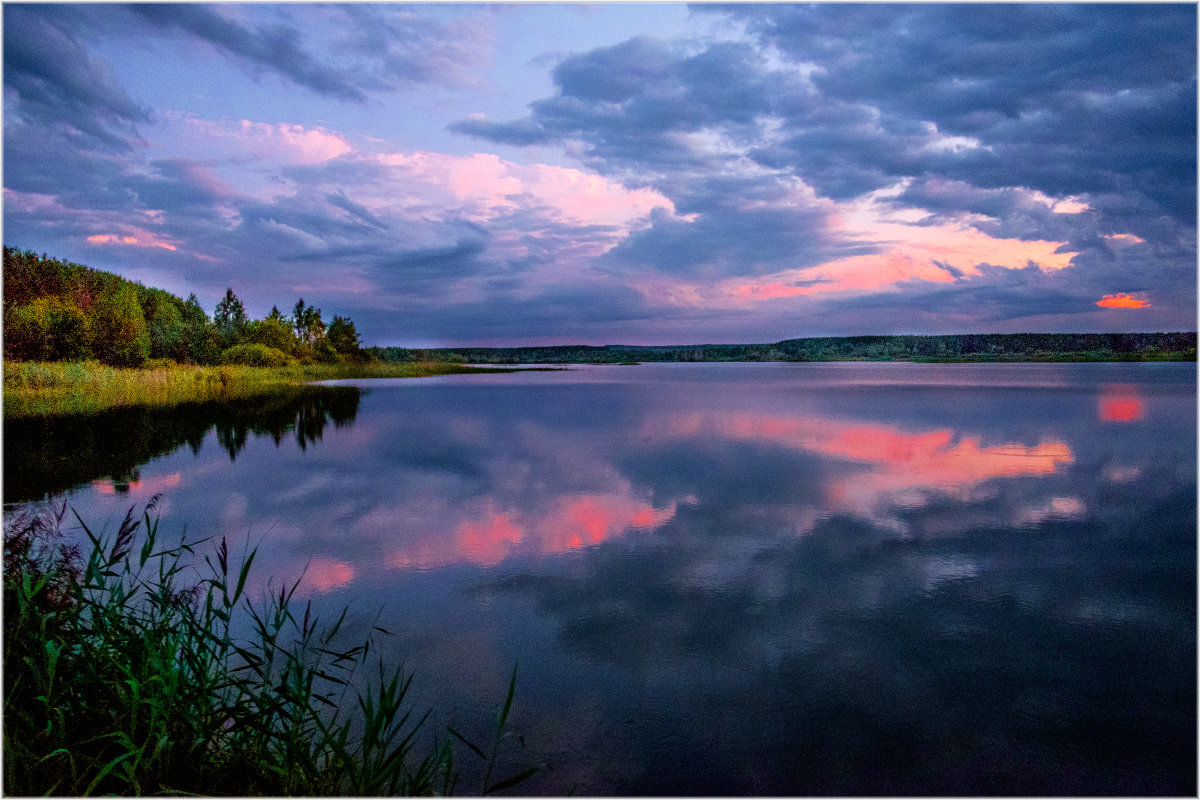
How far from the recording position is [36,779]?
404cm

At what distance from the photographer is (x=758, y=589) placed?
27.4ft

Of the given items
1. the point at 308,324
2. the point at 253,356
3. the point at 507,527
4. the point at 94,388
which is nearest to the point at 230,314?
the point at 308,324

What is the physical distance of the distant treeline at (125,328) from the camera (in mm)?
54000

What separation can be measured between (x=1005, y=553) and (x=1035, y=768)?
19.7ft

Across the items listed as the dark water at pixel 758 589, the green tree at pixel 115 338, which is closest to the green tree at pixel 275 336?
the green tree at pixel 115 338

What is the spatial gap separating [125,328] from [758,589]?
237 feet

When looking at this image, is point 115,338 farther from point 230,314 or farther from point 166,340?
point 230,314

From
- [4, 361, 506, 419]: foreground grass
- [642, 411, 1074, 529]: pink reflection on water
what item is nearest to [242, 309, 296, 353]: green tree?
[4, 361, 506, 419]: foreground grass

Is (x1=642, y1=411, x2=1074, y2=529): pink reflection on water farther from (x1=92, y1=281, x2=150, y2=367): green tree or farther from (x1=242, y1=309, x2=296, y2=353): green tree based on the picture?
(x1=242, y1=309, x2=296, y2=353): green tree

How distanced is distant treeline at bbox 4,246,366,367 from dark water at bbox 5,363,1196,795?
145 ft

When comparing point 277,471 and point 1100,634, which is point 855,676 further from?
point 277,471

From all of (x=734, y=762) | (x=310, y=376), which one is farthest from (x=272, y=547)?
(x=310, y=376)

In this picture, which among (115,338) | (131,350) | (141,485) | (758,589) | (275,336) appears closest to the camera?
(758,589)

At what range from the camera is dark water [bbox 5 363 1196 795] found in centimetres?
500
